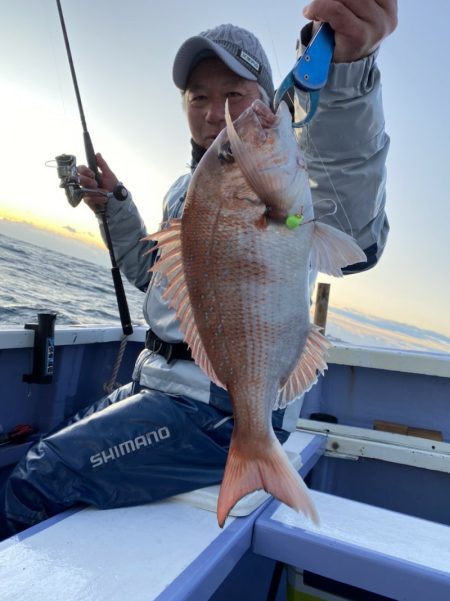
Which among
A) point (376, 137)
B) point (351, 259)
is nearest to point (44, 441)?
point (351, 259)

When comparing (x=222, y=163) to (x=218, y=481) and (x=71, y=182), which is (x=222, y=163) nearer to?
(x=218, y=481)

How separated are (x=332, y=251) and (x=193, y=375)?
102cm

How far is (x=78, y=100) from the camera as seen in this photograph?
4027mm

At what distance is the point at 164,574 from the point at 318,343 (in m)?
0.83

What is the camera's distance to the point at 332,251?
1.33m

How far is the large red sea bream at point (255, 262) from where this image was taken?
131 cm

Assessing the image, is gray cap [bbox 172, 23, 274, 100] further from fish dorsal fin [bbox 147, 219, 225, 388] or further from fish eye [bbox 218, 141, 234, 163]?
fish dorsal fin [bbox 147, 219, 225, 388]

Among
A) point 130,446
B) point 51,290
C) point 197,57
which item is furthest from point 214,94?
point 51,290

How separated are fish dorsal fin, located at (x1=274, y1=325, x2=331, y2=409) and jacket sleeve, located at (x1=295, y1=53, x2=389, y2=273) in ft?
1.24

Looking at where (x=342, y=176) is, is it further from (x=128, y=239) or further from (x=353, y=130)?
(x=128, y=239)

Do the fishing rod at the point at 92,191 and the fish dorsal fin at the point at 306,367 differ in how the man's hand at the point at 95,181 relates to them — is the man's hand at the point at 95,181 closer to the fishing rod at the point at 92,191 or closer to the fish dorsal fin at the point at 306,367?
the fishing rod at the point at 92,191

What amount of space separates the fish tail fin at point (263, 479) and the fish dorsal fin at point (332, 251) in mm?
510

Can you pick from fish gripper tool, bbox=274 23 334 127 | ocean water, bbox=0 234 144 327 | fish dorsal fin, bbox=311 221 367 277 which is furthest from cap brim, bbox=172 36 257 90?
ocean water, bbox=0 234 144 327

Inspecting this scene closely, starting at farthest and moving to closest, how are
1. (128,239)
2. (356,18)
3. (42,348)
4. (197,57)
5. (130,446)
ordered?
(128,239) → (42,348) → (197,57) → (130,446) → (356,18)
